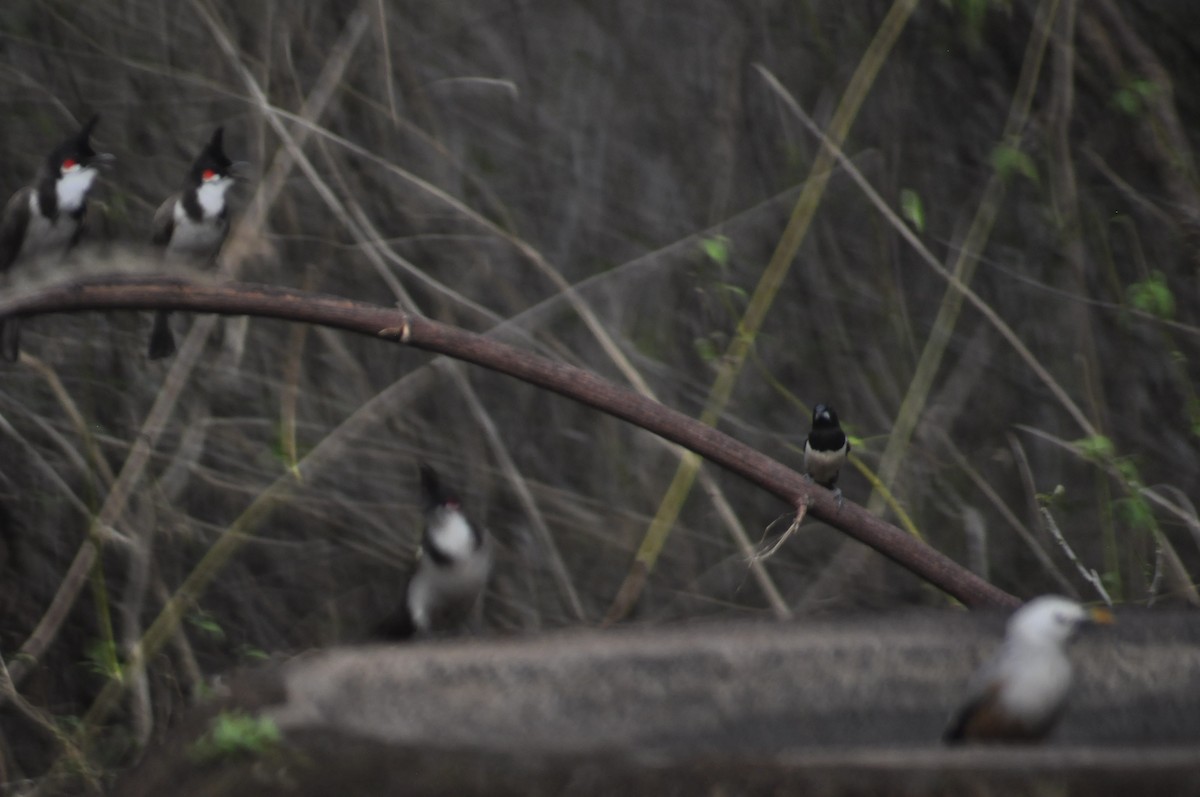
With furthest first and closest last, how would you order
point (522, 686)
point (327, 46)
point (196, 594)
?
1. point (327, 46)
2. point (196, 594)
3. point (522, 686)

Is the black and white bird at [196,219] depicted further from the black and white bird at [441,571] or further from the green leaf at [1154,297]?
the green leaf at [1154,297]

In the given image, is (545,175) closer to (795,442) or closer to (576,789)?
(795,442)

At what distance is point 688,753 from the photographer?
125 centimetres

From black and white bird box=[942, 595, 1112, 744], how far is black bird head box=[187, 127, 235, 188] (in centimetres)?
216

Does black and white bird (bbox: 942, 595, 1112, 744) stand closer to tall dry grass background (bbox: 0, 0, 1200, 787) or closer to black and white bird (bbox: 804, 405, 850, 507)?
black and white bird (bbox: 804, 405, 850, 507)

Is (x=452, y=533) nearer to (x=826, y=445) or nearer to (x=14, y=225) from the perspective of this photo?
(x=826, y=445)

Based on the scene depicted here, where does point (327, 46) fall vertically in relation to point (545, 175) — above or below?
above

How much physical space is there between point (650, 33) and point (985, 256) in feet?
3.60

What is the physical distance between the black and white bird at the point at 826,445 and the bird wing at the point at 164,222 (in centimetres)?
165

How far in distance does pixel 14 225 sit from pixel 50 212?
A: 25cm

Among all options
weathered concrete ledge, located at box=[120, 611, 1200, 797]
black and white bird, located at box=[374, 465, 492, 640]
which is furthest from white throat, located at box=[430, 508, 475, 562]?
weathered concrete ledge, located at box=[120, 611, 1200, 797]

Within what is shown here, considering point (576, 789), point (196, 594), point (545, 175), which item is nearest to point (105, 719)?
point (196, 594)

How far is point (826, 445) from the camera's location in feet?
10.5

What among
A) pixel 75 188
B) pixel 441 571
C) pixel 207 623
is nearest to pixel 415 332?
pixel 441 571
